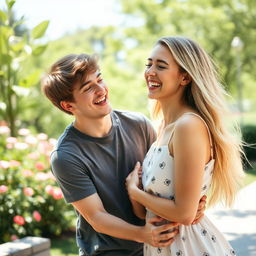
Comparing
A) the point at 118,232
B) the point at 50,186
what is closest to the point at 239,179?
the point at 118,232

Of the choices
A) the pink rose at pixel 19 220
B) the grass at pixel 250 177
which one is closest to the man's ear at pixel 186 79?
the pink rose at pixel 19 220

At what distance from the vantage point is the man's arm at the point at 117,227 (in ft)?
7.68

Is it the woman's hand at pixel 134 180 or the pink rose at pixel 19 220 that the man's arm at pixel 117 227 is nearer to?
the woman's hand at pixel 134 180

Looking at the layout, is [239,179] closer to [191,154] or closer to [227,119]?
[227,119]

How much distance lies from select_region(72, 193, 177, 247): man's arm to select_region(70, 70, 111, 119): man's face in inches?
19.4

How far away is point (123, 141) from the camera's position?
281 cm

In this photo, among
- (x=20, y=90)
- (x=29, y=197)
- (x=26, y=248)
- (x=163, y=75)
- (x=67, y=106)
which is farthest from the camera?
(x=20, y=90)

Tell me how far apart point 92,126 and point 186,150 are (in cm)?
75

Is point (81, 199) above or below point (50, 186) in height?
above

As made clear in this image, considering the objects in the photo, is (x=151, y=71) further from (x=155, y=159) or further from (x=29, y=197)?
(x=29, y=197)

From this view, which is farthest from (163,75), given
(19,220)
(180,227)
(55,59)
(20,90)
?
(55,59)

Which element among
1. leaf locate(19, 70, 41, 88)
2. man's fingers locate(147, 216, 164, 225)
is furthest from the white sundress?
leaf locate(19, 70, 41, 88)

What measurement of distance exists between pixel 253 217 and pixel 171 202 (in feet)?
14.1

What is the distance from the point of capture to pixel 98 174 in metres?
2.66
